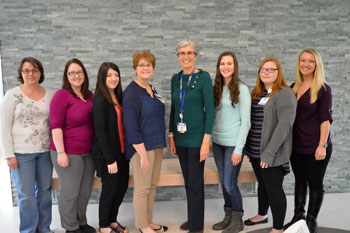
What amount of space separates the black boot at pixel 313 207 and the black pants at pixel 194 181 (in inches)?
37.8

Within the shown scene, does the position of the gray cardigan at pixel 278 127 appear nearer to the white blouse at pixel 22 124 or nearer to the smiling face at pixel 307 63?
the smiling face at pixel 307 63

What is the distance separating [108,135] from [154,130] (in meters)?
0.38

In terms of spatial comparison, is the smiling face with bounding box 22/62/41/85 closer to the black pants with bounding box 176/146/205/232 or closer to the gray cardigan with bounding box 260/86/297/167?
the black pants with bounding box 176/146/205/232

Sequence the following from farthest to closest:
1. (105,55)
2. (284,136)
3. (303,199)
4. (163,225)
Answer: (105,55) → (163,225) → (303,199) → (284,136)

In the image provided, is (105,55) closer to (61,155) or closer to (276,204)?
(61,155)

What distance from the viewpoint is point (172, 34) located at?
3086 millimetres

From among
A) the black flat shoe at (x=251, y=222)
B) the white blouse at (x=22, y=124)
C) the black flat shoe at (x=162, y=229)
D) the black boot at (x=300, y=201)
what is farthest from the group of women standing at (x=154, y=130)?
the black flat shoe at (x=251, y=222)

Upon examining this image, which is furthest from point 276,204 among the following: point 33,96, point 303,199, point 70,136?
point 33,96

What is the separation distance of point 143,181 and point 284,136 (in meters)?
1.19

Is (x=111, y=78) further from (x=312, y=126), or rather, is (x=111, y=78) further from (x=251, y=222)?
(x=251, y=222)

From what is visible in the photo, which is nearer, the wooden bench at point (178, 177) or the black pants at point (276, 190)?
the black pants at point (276, 190)

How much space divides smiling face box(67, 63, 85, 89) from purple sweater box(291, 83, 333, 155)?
1.86 m

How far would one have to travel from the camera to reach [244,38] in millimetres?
3168

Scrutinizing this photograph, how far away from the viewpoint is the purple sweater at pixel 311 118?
2.20 m
